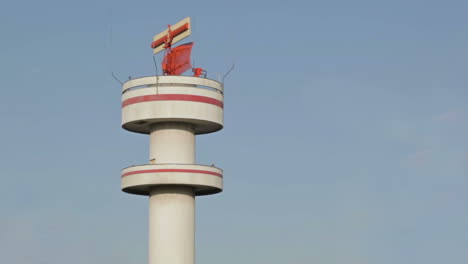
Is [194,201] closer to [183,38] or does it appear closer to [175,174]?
[175,174]

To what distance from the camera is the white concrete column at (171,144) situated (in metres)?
113

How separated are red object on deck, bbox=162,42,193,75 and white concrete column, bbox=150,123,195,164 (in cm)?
623

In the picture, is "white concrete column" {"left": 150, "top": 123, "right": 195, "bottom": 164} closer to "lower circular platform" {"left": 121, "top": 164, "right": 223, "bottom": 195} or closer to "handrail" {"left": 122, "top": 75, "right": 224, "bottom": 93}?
"lower circular platform" {"left": 121, "top": 164, "right": 223, "bottom": 195}

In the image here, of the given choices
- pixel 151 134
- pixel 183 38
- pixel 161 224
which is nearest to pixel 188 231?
pixel 161 224

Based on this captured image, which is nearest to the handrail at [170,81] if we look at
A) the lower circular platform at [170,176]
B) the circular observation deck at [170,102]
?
the circular observation deck at [170,102]

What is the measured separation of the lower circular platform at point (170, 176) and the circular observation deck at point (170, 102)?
173 inches

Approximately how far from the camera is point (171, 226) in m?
112

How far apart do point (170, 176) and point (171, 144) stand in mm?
3620

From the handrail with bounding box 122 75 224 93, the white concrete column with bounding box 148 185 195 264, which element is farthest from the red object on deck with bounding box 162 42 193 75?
the white concrete column with bounding box 148 185 195 264

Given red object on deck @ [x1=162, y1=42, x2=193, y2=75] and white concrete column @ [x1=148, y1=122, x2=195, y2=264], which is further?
red object on deck @ [x1=162, y1=42, x2=193, y2=75]

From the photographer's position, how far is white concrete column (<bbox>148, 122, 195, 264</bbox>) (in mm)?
111375

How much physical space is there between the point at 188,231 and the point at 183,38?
62.5 feet

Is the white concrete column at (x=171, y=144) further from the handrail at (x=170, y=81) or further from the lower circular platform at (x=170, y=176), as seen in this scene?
the handrail at (x=170, y=81)

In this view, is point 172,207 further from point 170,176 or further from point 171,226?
point 170,176
